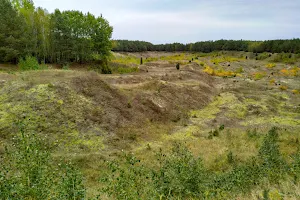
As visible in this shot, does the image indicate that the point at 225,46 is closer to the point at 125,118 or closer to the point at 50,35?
the point at 50,35

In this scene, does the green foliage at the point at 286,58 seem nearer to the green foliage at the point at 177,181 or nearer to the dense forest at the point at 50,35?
the dense forest at the point at 50,35

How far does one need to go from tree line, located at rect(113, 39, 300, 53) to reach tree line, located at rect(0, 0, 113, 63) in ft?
141

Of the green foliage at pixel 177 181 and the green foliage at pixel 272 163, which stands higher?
the green foliage at pixel 177 181

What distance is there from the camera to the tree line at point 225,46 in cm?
9956

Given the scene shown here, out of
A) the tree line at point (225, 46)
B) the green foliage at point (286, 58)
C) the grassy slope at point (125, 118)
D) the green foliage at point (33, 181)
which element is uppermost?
the tree line at point (225, 46)

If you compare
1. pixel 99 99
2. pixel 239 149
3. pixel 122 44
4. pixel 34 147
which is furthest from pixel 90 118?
pixel 122 44

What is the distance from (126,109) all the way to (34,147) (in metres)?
16.6

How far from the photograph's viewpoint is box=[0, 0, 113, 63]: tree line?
122ft

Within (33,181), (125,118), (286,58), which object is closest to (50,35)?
(125,118)

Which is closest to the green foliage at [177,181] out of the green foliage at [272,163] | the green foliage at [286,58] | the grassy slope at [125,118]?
the green foliage at [272,163]

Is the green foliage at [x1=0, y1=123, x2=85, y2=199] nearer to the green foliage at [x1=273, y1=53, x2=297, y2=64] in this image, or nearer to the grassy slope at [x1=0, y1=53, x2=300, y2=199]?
the grassy slope at [x1=0, y1=53, x2=300, y2=199]

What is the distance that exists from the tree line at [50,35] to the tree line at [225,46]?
42.9 meters

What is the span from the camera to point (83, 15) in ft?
160

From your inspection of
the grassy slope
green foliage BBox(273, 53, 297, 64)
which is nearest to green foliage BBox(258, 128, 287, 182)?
the grassy slope
